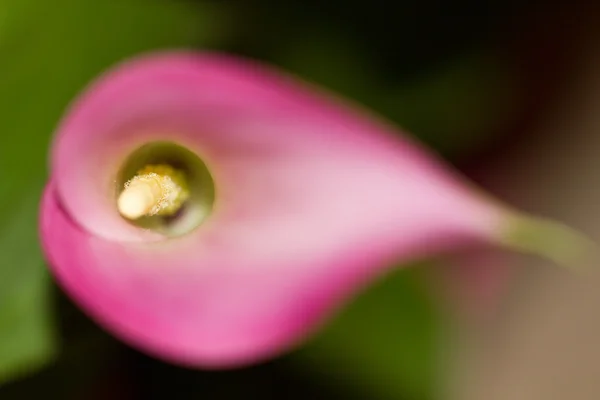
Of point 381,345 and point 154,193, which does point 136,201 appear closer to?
point 154,193

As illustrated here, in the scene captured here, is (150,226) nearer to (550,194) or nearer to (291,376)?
(291,376)

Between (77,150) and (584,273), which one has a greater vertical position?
(584,273)

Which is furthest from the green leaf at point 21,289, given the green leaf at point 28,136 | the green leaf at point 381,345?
the green leaf at point 381,345

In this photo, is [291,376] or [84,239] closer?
[84,239]

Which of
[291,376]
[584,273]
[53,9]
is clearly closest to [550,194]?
[584,273]

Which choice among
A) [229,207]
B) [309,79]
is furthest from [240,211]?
[309,79]

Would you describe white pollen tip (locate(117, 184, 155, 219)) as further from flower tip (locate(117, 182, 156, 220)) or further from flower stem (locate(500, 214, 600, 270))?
flower stem (locate(500, 214, 600, 270))

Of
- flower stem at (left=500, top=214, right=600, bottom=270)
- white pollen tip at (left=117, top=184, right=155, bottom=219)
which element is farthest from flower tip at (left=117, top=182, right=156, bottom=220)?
flower stem at (left=500, top=214, right=600, bottom=270)
